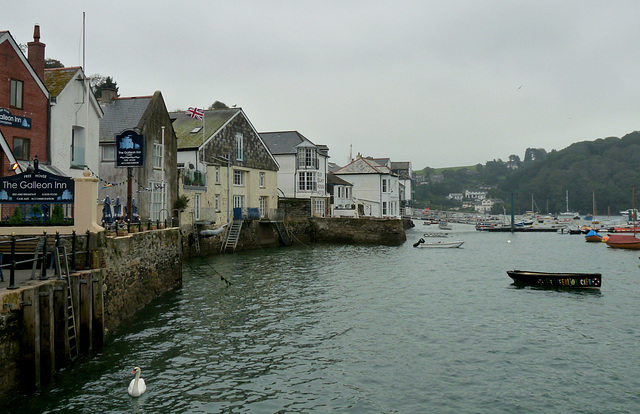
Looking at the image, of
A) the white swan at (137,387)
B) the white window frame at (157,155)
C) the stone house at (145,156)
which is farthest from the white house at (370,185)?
the white swan at (137,387)

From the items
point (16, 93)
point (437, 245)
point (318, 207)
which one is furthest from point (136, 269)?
point (318, 207)

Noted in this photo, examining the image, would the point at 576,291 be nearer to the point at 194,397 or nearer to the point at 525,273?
the point at 525,273

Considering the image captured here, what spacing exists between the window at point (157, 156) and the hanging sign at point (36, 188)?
2084cm

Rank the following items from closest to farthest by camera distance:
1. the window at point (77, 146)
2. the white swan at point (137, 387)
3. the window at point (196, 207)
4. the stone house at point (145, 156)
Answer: the white swan at point (137, 387) → the window at point (77, 146) → the stone house at point (145, 156) → the window at point (196, 207)

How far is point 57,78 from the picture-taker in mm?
29828

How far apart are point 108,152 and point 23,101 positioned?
971 cm

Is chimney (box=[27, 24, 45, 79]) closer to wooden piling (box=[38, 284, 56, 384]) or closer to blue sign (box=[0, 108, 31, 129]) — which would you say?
blue sign (box=[0, 108, 31, 129])

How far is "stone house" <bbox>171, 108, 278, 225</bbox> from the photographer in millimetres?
44875

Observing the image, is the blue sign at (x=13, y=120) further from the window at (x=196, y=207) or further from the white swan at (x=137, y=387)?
the white swan at (x=137, y=387)

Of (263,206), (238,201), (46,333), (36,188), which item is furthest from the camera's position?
(263,206)

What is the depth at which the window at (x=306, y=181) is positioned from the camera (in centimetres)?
6406

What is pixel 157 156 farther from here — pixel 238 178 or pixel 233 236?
pixel 238 178

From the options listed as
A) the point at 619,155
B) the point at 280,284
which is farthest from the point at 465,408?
the point at 619,155

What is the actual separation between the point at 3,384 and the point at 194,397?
4105 mm
